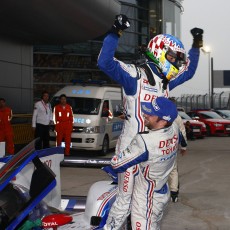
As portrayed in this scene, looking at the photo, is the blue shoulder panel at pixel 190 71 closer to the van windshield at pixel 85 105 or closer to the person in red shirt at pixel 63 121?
the person in red shirt at pixel 63 121

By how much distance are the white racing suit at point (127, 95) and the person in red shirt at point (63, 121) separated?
374 inches

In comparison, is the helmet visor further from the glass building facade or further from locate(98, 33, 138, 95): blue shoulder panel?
the glass building facade

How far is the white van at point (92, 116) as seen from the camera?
15746mm

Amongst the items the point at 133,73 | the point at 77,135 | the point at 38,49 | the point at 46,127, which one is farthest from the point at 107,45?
the point at 38,49

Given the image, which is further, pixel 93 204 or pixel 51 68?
pixel 51 68

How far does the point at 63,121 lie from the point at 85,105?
64.1 inches

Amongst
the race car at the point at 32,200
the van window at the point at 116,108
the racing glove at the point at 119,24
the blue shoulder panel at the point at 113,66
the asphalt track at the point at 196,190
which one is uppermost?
the racing glove at the point at 119,24

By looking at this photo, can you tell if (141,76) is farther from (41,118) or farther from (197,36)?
(41,118)

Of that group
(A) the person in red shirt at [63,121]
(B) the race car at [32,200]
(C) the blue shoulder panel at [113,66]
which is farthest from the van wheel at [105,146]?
(B) the race car at [32,200]

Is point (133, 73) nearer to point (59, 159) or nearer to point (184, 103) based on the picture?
point (59, 159)

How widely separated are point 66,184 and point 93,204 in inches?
237

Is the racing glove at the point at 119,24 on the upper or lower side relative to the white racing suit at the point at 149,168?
upper

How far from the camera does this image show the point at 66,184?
416 inches

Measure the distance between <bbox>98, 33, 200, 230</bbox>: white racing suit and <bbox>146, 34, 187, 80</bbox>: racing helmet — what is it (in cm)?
8
